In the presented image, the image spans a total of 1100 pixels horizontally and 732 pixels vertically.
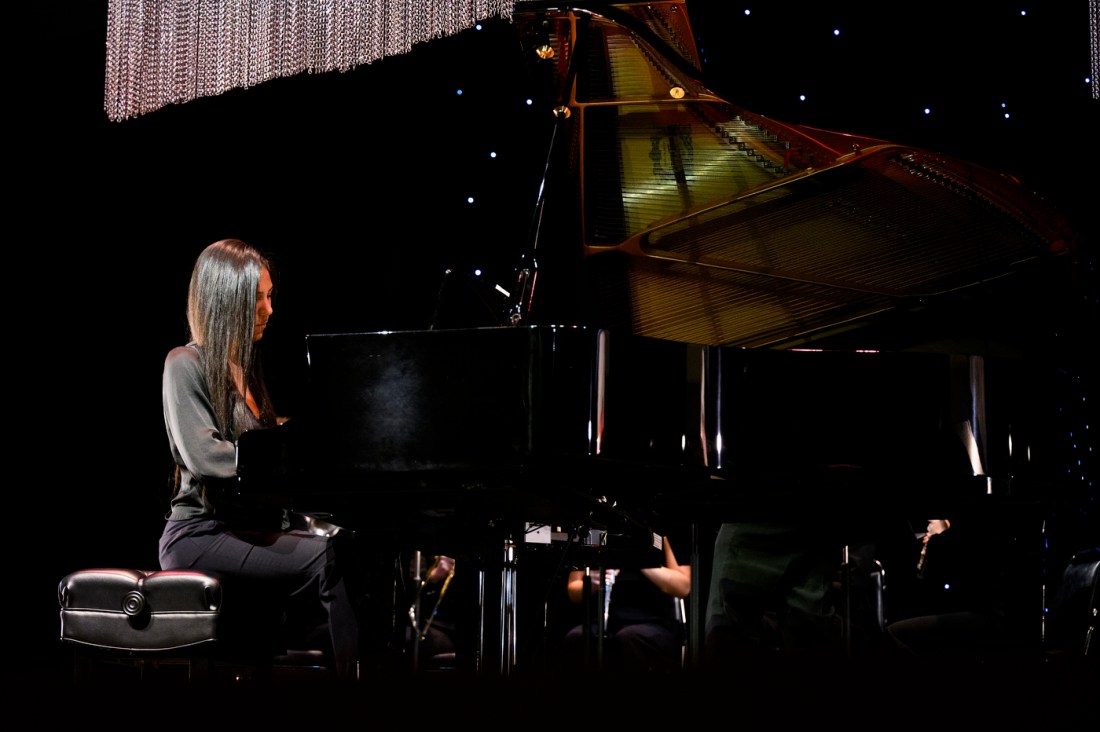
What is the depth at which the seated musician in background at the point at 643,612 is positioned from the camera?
4.48 meters

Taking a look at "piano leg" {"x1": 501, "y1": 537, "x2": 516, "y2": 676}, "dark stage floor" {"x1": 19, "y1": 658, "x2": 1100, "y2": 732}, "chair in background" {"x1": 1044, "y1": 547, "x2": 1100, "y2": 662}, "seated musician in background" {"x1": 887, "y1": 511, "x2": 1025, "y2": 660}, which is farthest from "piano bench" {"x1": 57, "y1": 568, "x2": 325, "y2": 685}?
"chair in background" {"x1": 1044, "y1": 547, "x2": 1100, "y2": 662}

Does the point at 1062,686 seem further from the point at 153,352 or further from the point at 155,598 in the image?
the point at 153,352

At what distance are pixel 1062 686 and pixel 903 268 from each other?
2.75 m

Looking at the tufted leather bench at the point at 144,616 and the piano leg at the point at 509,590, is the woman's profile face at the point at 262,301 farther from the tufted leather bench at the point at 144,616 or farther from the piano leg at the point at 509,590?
the piano leg at the point at 509,590

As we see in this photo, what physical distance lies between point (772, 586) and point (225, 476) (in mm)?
1755

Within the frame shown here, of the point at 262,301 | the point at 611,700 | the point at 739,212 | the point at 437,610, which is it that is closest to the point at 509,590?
the point at 262,301

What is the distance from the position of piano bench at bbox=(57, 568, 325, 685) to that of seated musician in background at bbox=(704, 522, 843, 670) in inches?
58.5

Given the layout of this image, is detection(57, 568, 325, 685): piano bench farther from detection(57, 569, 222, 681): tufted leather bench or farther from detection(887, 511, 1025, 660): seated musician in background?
detection(887, 511, 1025, 660): seated musician in background

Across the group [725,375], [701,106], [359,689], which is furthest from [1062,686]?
[701,106]

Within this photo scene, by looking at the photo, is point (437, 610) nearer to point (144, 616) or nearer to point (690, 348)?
point (144, 616)

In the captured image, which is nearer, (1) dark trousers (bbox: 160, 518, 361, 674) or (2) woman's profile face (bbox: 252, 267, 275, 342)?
(1) dark trousers (bbox: 160, 518, 361, 674)

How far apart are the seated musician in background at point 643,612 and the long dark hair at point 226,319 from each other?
67.7 inches

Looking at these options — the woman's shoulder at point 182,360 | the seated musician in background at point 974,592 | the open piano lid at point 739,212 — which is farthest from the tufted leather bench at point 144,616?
the seated musician in background at point 974,592

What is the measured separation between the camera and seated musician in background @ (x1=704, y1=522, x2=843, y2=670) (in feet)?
12.2
